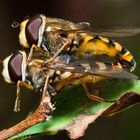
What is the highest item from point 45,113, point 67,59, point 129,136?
point 67,59

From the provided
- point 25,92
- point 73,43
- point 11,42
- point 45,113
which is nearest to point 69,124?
point 45,113

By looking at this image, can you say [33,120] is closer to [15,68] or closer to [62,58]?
[15,68]

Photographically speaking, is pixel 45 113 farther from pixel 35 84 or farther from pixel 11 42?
pixel 11 42

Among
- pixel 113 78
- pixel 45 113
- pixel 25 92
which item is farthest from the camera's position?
pixel 25 92

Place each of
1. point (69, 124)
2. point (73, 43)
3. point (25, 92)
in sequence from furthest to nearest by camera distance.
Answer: point (25, 92), point (73, 43), point (69, 124)

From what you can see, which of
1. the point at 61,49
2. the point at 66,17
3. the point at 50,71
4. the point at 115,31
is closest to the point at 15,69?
the point at 50,71

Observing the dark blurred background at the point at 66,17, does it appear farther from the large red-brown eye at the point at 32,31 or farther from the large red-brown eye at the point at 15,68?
the large red-brown eye at the point at 15,68

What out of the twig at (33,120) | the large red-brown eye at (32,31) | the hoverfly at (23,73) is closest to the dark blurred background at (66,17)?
the large red-brown eye at (32,31)
